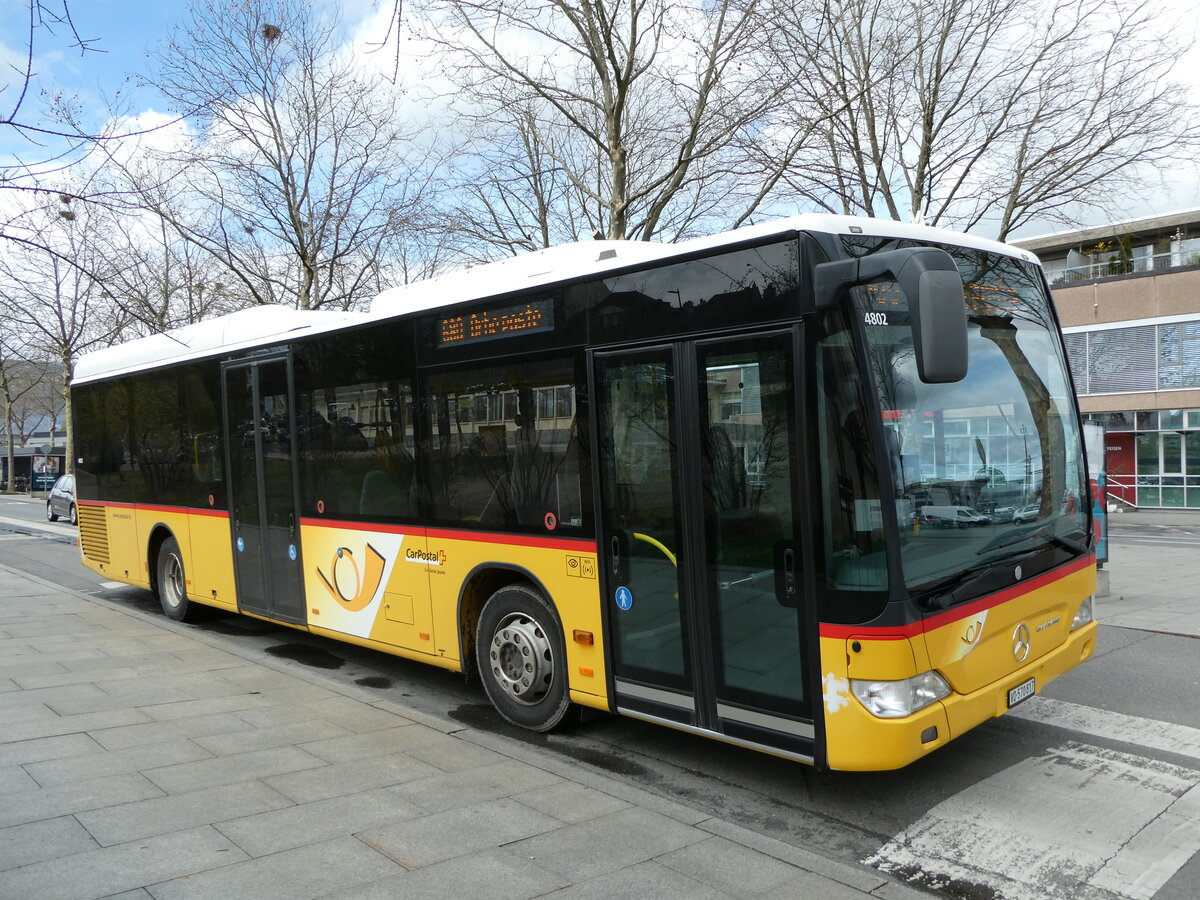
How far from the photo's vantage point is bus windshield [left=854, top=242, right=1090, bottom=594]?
4285 millimetres

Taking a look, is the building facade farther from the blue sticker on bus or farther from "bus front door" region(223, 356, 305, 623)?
the blue sticker on bus

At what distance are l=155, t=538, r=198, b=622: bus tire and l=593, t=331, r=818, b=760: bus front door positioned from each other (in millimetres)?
6930

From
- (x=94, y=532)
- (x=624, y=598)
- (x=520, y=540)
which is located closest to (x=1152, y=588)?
(x=624, y=598)

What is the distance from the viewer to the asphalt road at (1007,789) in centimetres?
398

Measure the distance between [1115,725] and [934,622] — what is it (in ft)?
8.59

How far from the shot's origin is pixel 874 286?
14.3 feet

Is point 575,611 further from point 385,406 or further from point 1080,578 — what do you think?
point 1080,578

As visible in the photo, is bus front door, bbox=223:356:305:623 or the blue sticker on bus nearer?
the blue sticker on bus

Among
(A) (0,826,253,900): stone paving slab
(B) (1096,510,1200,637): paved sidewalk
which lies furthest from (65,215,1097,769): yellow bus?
(B) (1096,510,1200,637): paved sidewalk

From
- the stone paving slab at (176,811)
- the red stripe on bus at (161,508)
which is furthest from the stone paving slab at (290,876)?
Result: the red stripe on bus at (161,508)

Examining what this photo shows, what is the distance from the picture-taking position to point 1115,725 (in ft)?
19.3

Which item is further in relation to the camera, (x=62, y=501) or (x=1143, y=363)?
(x=62, y=501)

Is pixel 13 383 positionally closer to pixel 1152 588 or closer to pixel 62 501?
pixel 62 501

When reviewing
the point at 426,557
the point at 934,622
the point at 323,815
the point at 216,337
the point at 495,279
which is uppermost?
the point at 216,337
